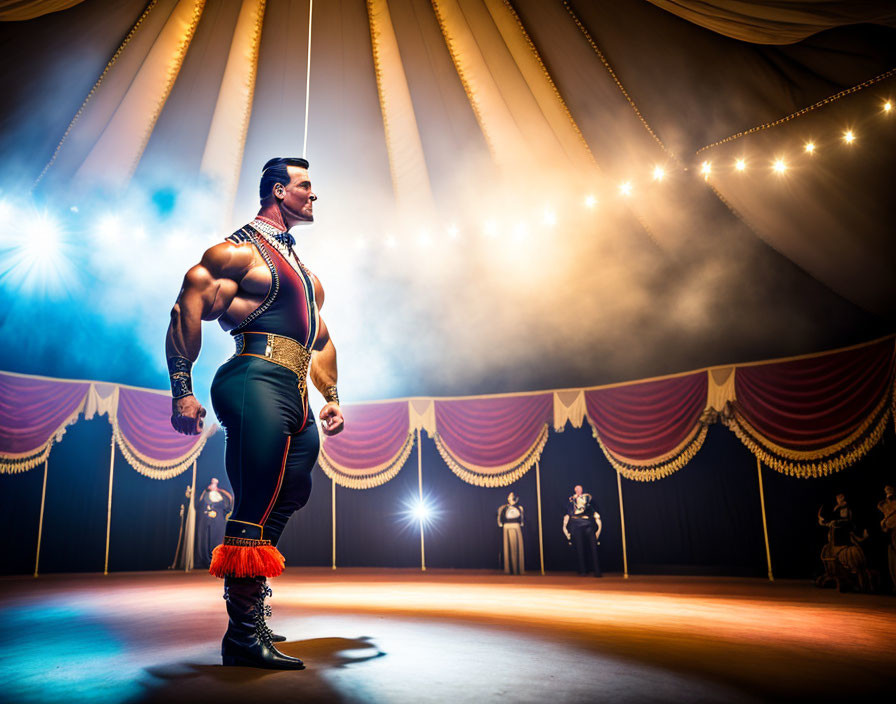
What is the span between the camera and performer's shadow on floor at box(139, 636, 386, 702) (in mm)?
1662

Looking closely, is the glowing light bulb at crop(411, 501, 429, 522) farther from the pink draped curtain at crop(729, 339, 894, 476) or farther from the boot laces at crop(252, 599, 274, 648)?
the boot laces at crop(252, 599, 274, 648)

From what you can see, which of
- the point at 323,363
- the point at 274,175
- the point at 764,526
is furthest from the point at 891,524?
the point at 274,175

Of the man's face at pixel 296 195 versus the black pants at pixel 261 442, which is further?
the man's face at pixel 296 195

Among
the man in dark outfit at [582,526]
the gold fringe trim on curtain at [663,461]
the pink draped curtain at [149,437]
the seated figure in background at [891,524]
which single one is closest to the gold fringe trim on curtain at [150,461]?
the pink draped curtain at [149,437]

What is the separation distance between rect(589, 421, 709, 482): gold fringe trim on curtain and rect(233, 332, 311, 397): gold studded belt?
19.7 feet

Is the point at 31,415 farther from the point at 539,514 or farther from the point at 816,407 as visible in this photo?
the point at 816,407

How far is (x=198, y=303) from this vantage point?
6.94ft

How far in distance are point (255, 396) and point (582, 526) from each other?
6.60 metres

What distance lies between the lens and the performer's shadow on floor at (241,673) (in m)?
1.66

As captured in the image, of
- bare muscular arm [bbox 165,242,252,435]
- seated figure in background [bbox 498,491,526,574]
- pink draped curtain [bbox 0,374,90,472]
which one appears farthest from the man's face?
seated figure in background [bbox 498,491,526,574]

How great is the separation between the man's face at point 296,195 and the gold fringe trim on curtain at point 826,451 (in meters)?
5.46

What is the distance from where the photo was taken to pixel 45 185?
18.0ft

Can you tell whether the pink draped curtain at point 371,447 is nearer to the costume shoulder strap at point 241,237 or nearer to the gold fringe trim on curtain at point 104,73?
the gold fringe trim on curtain at point 104,73

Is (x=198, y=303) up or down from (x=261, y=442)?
up
